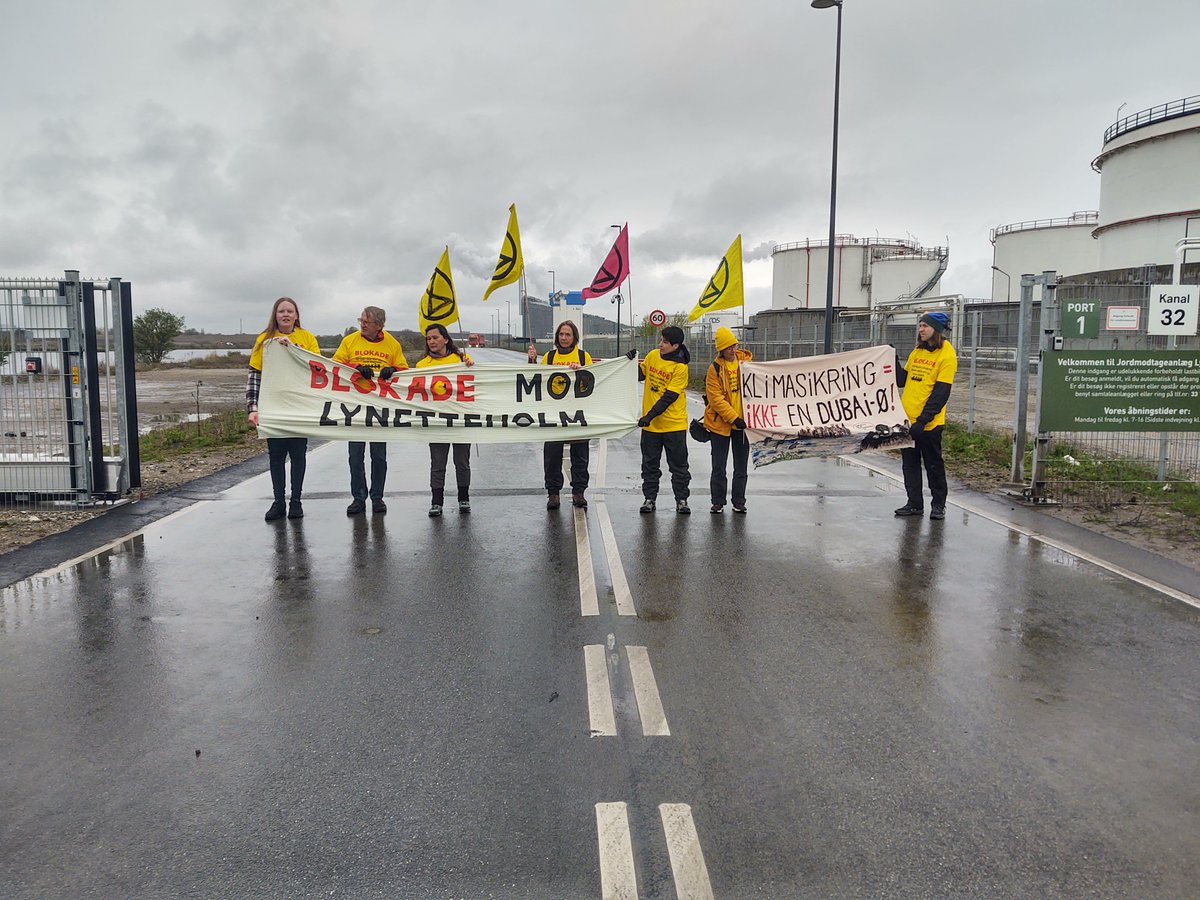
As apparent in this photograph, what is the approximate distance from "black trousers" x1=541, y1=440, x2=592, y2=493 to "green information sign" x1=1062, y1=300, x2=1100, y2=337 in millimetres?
5366

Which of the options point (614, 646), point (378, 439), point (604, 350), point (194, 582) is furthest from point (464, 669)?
point (604, 350)

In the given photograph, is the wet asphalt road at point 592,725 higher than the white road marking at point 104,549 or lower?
lower

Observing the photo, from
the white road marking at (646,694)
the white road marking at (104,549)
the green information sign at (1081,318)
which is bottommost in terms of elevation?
the white road marking at (646,694)

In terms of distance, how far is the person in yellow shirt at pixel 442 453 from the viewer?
8945mm

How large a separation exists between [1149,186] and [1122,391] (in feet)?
141

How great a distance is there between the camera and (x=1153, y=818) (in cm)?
326

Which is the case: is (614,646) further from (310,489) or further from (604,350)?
(604,350)

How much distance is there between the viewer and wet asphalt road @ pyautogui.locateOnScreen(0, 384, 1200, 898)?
2.98 meters

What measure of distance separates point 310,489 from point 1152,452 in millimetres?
10170

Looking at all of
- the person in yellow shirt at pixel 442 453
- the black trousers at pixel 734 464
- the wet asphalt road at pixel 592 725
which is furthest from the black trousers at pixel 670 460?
the person in yellow shirt at pixel 442 453

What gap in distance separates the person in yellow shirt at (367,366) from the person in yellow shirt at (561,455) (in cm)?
167

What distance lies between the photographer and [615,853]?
119 inches

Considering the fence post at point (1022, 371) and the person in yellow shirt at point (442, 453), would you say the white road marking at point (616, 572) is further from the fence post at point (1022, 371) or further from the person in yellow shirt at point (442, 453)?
the fence post at point (1022, 371)

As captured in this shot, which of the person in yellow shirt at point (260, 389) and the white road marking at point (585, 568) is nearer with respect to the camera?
the white road marking at point (585, 568)
